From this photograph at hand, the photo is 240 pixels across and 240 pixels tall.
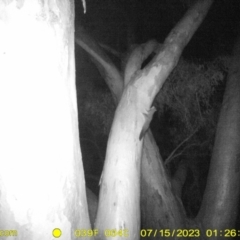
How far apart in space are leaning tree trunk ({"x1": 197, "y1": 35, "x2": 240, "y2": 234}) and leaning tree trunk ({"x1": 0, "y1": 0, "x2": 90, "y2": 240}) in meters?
1.91

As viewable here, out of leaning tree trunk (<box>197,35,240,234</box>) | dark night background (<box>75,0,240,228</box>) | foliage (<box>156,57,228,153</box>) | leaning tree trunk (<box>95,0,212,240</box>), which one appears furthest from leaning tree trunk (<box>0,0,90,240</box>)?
foliage (<box>156,57,228,153</box>)

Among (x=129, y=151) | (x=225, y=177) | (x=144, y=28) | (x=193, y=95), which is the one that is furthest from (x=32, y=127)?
(x=193, y=95)

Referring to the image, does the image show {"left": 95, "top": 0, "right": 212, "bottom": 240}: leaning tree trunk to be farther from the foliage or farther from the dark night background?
the foliage

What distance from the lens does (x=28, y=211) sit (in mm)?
1430

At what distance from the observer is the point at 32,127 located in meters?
1.46

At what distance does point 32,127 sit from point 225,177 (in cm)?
220

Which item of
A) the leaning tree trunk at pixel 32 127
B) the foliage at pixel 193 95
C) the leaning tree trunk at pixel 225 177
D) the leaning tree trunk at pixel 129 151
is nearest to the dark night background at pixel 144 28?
the foliage at pixel 193 95

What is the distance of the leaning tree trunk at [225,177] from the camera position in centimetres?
297

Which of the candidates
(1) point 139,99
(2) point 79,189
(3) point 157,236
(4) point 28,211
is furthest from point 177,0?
(4) point 28,211

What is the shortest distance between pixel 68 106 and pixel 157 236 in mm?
1918

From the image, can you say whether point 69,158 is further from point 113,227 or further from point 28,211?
point 113,227

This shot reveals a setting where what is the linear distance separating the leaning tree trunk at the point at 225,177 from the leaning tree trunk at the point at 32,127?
6.26ft

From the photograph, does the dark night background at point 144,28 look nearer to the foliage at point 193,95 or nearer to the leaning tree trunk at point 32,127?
the foliage at point 193,95

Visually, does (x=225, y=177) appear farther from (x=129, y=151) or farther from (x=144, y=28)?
(x=144, y=28)
